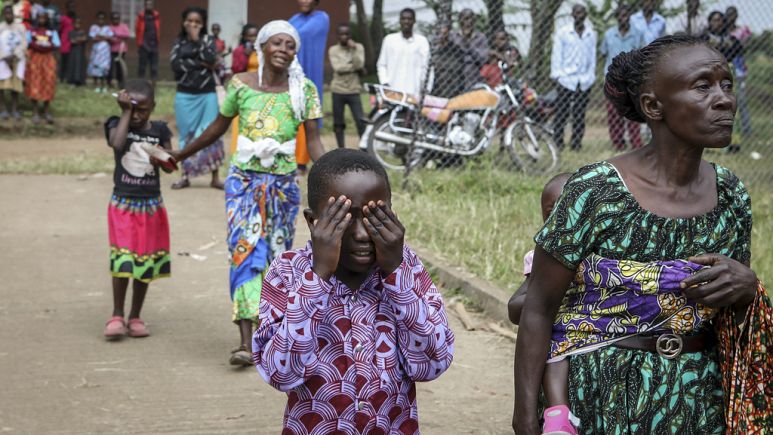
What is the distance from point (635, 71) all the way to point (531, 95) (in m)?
9.45

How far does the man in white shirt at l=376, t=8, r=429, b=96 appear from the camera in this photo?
40.7ft

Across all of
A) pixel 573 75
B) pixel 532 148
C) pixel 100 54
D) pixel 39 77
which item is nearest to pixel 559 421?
pixel 532 148

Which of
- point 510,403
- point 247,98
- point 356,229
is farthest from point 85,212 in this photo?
point 356,229

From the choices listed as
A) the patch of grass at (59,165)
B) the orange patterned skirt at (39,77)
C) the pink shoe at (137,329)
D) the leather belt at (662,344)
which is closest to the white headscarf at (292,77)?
the pink shoe at (137,329)

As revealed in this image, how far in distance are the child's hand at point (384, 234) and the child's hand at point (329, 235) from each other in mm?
57

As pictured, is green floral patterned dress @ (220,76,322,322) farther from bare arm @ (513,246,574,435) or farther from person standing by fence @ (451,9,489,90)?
person standing by fence @ (451,9,489,90)

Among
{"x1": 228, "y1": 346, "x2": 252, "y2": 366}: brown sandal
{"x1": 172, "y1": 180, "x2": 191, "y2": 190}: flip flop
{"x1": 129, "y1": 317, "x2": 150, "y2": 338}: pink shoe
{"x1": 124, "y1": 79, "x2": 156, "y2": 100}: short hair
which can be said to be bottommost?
{"x1": 172, "y1": 180, "x2": 191, "y2": 190}: flip flop

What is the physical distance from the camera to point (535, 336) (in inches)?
107

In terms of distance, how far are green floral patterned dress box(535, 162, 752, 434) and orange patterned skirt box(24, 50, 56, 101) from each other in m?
15.6

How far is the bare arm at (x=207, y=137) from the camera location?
5809 millimetres

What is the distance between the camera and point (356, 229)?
2777 millimetres

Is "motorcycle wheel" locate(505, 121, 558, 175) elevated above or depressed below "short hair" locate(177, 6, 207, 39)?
below

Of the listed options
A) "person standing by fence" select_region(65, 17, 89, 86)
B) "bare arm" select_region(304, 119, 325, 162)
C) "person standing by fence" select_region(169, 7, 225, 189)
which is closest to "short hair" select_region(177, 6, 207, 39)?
"person standing by fence" select_region(169, 7, 225, 189)

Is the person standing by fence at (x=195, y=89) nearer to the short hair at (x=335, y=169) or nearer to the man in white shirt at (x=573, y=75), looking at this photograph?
the man in white shirt at (x=573, y=75)
